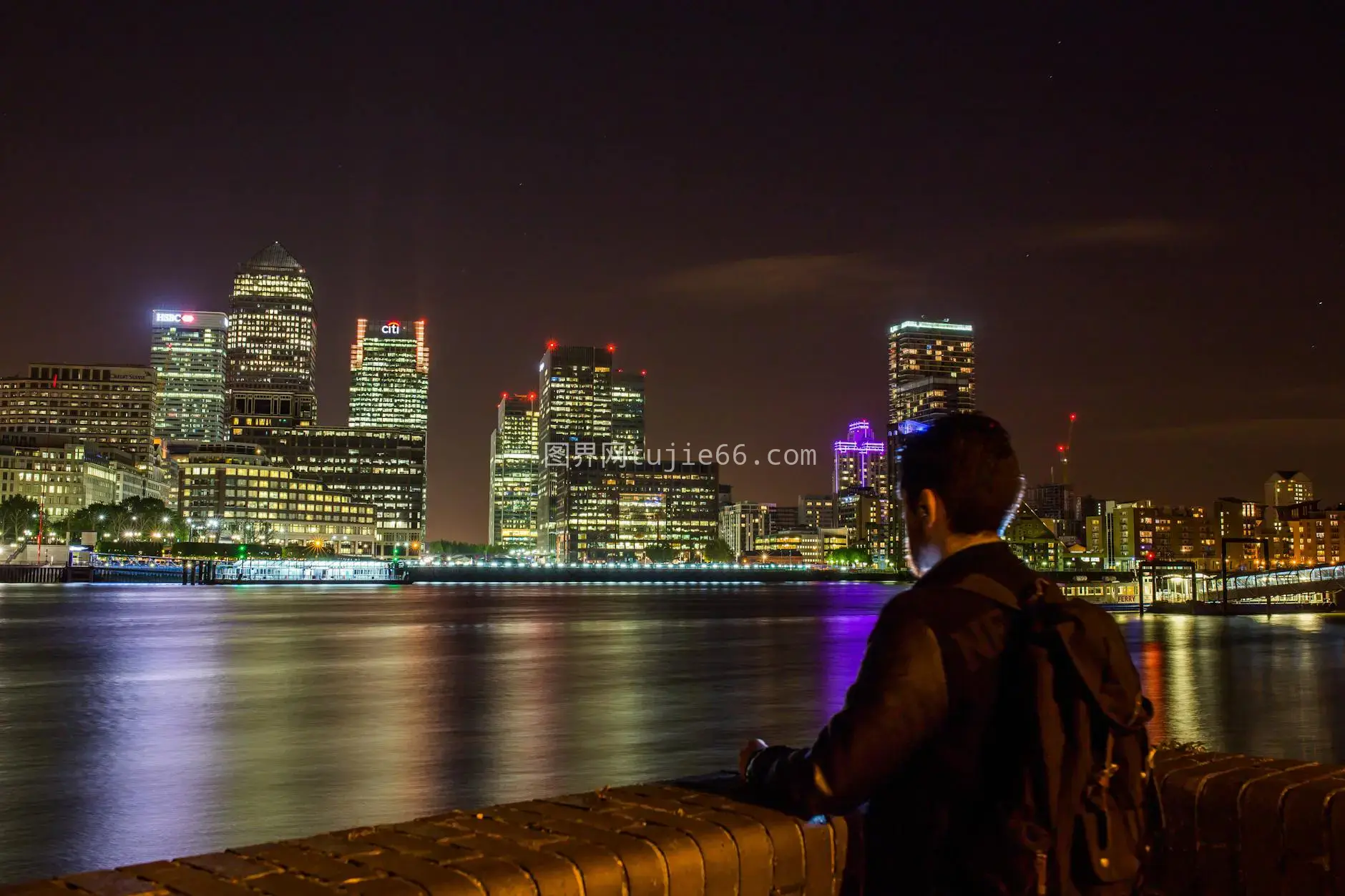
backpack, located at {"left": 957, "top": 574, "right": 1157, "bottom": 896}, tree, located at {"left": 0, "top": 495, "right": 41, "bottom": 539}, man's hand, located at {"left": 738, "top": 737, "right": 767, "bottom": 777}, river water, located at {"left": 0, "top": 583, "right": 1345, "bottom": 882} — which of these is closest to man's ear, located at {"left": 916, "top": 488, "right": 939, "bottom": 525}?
backpack, located at {"left": 957, "top": 574, "right": 1157, "bottom": 896}

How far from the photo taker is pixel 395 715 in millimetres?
18812

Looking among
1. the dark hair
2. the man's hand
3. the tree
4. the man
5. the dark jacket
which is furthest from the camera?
the tree

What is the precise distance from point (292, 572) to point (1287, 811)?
578 feet

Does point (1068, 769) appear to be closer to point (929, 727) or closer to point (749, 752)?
point (929, 727)

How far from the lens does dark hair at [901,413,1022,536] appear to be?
3.96m

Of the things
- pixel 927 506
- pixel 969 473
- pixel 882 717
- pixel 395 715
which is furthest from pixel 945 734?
pixel 395 715

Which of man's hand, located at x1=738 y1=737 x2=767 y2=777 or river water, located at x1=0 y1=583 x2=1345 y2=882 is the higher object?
man's hand, located at x1=738 y1=737 x2=767 y2=777

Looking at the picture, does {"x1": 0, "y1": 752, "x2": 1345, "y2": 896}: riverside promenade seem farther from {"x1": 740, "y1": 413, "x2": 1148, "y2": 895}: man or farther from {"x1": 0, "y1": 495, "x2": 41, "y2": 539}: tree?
{"x1": 0, "y1": 495, "x2": 41, "y2": 539}: tree

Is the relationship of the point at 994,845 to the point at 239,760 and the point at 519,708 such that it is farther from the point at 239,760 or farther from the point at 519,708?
the point at 519,708

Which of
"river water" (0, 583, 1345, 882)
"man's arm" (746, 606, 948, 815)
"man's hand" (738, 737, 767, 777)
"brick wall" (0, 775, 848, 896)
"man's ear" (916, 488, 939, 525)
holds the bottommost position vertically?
"river water" (0, 583, 1345, 882)

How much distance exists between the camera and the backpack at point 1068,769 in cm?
332

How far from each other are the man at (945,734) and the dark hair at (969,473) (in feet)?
0.59

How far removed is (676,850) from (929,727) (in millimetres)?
953

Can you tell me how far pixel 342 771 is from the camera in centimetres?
1337
